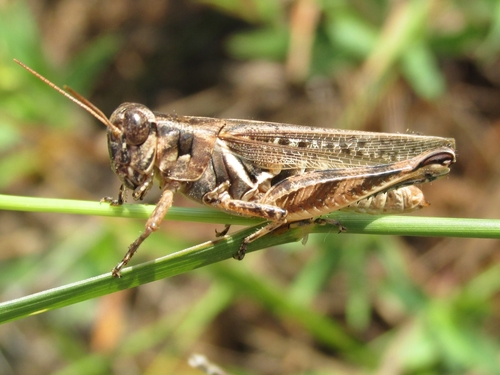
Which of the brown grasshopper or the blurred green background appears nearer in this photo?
the brown grasshopper

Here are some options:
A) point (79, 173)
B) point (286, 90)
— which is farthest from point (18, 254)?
point (286, 90)

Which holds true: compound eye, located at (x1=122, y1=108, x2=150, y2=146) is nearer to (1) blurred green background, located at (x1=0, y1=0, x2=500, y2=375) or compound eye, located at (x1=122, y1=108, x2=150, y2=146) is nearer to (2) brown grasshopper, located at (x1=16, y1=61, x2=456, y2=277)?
(2) brown grasshopper, located at (x1=16, y1=61, x2=456, y2=277)

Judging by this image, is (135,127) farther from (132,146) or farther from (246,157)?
(246,157)

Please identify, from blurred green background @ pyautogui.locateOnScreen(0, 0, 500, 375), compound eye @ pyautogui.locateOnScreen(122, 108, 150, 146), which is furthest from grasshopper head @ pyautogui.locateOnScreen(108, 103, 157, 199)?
blurred green background @ pyautogui.locateOnScreen(0, 0, 500, 375)

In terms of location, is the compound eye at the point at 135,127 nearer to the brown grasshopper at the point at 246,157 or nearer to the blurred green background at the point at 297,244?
the brown grasshopper at the point at 246,157

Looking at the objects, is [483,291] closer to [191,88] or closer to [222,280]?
[222,280]

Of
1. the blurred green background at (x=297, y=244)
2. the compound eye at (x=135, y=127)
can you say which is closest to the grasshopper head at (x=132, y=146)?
the compound eye at (x=135, y=127)

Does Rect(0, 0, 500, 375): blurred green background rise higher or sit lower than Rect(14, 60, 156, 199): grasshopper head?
higher
